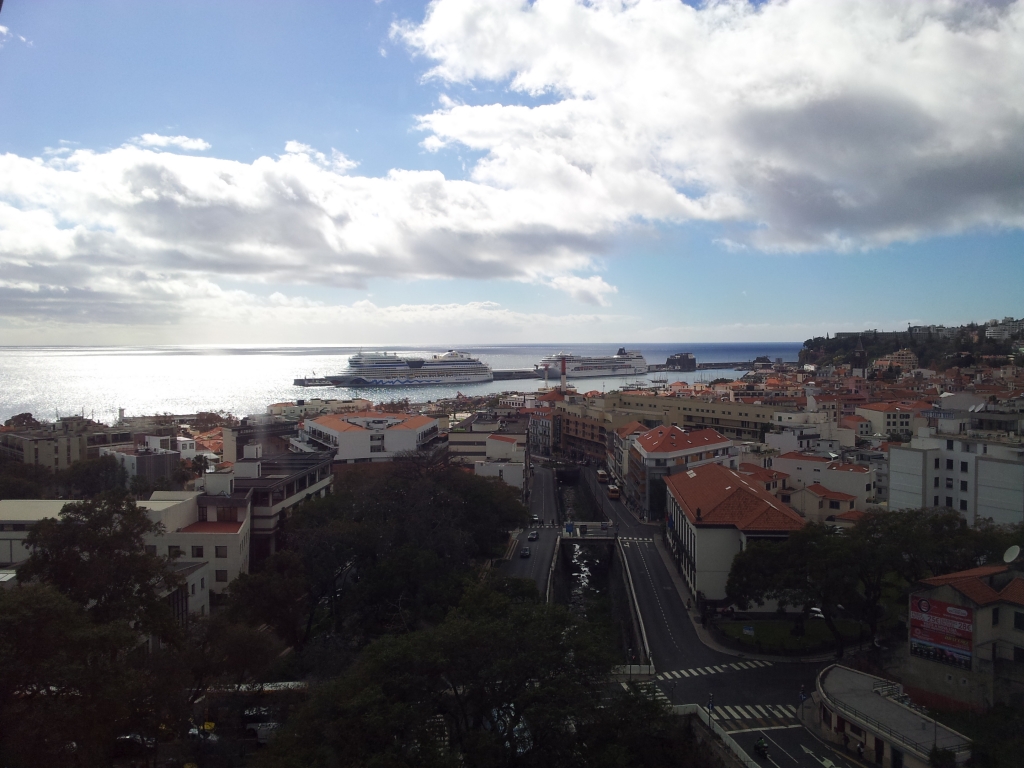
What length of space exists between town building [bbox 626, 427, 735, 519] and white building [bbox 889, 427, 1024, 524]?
4375mm

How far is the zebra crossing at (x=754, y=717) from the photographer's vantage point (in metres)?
6.98

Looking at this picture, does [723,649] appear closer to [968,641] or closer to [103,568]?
[968,641]

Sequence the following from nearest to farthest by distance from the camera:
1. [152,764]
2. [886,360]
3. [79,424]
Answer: [152,764] < [79,424] < [886,360]

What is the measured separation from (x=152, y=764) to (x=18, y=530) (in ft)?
18.7

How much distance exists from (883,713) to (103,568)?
24.1 feet

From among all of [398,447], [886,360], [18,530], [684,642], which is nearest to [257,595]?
[18,530]

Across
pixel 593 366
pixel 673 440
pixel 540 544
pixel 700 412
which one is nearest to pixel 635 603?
pixel 540 544

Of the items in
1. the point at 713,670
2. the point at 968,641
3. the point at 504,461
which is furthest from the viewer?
the point at 504,461

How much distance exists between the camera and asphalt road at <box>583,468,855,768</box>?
662 centimetres

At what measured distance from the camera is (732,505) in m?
11.2

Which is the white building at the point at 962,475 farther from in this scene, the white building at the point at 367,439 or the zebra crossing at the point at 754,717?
the white building at the point at 367,439

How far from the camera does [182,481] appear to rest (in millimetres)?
15203

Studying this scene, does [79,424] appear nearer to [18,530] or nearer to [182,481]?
[182,481]

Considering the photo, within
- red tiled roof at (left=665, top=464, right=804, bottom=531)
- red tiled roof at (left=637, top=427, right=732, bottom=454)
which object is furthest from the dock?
red tiled roof at (left=665, top=464, right=804, bottom=531)
